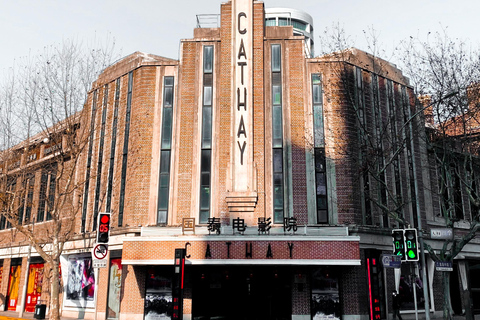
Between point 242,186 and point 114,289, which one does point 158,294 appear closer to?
point 114,289

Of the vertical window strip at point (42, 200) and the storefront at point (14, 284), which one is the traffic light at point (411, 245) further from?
the storefront at point (14, 284)

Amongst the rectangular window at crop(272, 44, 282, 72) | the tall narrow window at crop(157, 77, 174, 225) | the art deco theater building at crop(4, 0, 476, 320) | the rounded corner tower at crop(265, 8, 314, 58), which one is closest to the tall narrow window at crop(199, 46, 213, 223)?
the art deco theater building at crop(4, 0, 476, 320)

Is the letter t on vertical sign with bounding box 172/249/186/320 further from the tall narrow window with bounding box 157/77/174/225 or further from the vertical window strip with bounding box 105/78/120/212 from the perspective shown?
the vertical window strip with bounding box 105/78/120/212

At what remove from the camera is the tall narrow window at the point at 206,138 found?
25938 millimetres

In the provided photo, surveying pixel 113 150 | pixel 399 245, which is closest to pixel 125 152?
pixel 113 150

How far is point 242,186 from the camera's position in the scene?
25656 millimetres

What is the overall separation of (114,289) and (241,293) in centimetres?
721

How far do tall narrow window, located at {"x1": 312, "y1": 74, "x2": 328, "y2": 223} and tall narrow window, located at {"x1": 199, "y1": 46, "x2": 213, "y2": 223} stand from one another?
6063mm

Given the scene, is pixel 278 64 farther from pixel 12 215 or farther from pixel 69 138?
pixel 12 215

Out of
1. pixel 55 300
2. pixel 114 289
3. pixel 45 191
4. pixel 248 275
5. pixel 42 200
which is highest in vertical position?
pixel 45 191

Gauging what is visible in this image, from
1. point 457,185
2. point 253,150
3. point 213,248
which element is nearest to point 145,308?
point 213,248

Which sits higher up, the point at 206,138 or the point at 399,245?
the point at 206,138

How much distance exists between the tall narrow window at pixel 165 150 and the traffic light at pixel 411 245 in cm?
1393

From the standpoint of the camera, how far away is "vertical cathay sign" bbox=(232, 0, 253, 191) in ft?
84.9
